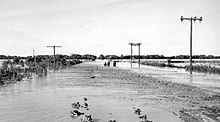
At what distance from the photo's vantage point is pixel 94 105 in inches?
472

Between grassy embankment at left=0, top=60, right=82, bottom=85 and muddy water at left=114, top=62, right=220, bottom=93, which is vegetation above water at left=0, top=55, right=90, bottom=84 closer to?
grassy embankment at left=0, top=60, right=82, bottom=85

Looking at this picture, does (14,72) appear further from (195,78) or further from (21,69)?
(195,78)

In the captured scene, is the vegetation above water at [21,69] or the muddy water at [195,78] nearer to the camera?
the muddy water at [195,78]

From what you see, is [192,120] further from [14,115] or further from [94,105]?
[14,115]

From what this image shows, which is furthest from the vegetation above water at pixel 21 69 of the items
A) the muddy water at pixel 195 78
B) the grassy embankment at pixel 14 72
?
the muddy water at pixel 195 78

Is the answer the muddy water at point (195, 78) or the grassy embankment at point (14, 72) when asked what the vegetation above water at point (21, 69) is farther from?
the muddy water at point (195, 78)

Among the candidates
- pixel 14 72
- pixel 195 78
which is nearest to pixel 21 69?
pixel 14 72

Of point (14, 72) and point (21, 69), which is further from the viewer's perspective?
point (21, 69)

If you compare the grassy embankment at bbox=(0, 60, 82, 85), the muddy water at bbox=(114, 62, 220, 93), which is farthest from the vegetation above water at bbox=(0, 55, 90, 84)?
the muddy water at bbox=(114, 62, 220, 93)

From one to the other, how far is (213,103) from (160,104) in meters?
2.21

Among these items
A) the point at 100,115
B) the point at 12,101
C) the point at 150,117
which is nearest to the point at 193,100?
the point at 150,117

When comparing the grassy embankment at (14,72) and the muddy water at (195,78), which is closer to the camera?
the muddy water at (195,78)

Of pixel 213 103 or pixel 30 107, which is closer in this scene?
pixel 30 107

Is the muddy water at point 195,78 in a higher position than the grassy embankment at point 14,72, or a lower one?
lower
